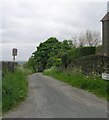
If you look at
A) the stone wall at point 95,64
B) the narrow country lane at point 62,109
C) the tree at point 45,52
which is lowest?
the narrow country lane at point 62,109

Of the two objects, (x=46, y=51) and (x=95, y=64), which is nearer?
(x=95, y=64)

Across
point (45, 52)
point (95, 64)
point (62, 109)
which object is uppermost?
point (45, 52)

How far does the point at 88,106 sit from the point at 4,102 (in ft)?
10.9

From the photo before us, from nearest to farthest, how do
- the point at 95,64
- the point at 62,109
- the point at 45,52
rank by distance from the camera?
the point at 62,109 → the point at 95,64 → the point at 45,52

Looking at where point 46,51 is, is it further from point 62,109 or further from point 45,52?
point 62,109

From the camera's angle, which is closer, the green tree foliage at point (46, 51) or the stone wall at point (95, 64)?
the stone wall at point (95, 64)

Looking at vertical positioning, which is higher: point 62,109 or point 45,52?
point 45,52

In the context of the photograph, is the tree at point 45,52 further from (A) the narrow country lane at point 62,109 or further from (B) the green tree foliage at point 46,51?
(A) the narrow country lane at point 62,109

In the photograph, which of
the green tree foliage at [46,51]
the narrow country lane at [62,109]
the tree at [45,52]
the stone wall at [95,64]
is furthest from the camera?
the tree at [45,52]

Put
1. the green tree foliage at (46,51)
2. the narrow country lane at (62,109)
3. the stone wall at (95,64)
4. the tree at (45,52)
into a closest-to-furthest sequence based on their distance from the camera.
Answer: the narrow country lane at (62,109) < the stone wall at (95,64) < the green tree foliage at (46,51) < the tree at (45,52)

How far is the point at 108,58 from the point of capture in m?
20.9

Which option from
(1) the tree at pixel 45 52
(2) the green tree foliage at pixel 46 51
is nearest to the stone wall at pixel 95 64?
(2) the green tree foliage at pixel 46 51

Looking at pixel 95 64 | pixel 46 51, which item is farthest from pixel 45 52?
pixel 95 64

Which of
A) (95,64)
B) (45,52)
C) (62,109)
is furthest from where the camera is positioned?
(45,52)
